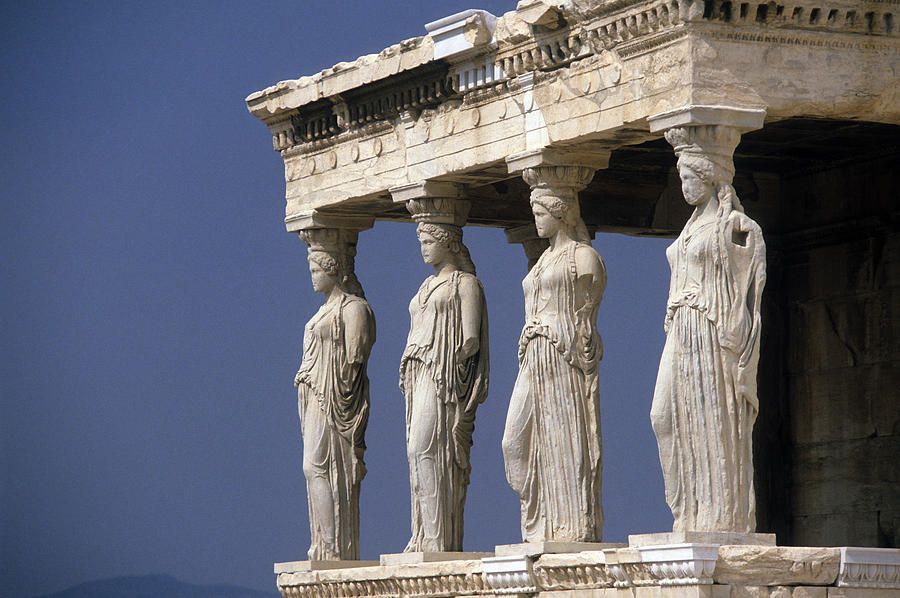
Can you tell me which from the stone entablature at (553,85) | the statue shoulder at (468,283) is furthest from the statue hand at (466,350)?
the stone entablature at (553,85)

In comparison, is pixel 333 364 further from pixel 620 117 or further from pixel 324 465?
pixel 620 117

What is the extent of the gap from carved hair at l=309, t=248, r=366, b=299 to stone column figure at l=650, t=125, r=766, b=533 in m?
4.76

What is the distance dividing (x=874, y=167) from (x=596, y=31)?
4197 mm

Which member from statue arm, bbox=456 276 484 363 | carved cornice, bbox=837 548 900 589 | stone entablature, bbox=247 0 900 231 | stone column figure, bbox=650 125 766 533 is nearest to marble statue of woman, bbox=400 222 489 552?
statue arm, bbox=456 276 484 363

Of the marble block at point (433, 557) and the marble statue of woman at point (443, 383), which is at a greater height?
the marble statue of woman at point (443, 383)

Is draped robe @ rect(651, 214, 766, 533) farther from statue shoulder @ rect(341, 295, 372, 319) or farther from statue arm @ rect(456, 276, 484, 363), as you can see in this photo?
statue shoulder @ rect(341, 295, 372, 319)

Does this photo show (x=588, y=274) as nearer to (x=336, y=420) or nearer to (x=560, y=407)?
(x=560, y=407)

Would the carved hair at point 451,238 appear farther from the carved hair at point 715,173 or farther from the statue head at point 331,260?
the carved hair at point 715,173

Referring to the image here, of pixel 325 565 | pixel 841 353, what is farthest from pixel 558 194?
pixel 325 565

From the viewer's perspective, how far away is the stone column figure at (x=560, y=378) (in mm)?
16766

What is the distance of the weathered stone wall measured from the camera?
63.5 feet

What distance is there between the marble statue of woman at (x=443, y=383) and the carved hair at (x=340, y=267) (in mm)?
1461

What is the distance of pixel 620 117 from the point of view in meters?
16.1

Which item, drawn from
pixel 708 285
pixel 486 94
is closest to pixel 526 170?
pixel 486 94
